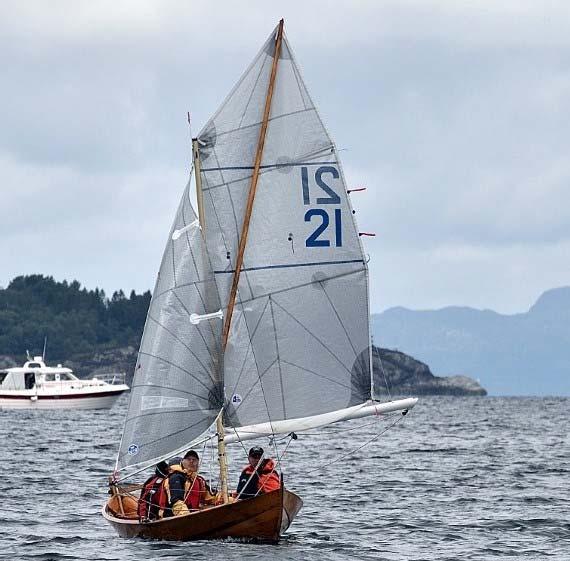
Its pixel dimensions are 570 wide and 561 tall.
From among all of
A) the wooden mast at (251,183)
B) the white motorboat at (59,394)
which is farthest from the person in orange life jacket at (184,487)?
the white motorboat at (59,394)

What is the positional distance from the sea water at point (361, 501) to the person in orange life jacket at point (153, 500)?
61 cm

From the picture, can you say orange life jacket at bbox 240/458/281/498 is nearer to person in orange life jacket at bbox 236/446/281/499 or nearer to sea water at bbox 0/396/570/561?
person in orange life jacket at bbox 236/446/281/499

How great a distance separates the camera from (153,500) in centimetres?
3020

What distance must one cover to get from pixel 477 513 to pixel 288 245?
10.5 meters

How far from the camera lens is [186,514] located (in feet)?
95.6

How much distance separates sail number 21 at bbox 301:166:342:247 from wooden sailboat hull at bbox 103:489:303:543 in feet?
18.3

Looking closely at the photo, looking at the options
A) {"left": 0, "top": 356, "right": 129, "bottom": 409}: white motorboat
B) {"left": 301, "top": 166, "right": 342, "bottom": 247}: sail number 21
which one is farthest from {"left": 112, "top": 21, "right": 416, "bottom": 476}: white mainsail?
{"left": 0, "top": 356, "right": 129, "bottom": 409}: white motorboat

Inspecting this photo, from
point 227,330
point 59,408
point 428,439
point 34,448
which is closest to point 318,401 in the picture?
point 227,330

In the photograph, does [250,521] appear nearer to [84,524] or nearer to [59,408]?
[84,524]

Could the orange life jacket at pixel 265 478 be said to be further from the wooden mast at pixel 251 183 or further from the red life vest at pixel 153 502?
the wooden mast at pixel 251 183

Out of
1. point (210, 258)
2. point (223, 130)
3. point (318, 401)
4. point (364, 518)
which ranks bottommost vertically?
point (364, 518)

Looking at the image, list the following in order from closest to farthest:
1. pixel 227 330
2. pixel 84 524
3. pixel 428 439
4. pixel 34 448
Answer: pixel 227 330
pixel 84 524
pixel 34 448
pixel 428 439

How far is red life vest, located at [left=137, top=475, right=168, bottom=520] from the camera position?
98.4ft

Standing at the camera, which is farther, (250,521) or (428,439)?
(428,439)
